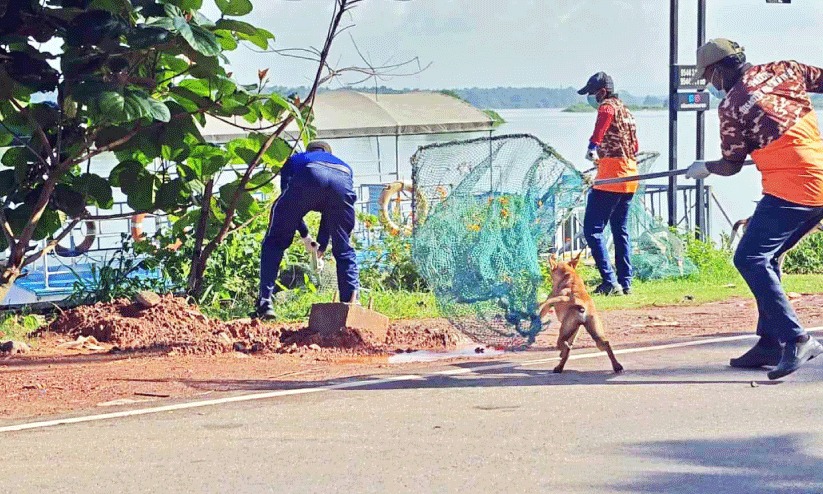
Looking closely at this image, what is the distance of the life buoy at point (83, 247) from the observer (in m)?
13.7

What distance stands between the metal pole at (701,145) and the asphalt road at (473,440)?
817cm

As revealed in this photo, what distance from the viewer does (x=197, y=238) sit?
12211 millimetres

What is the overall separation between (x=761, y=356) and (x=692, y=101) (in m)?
8.02

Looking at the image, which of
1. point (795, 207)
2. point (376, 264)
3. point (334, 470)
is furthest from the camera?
point (376, 264)

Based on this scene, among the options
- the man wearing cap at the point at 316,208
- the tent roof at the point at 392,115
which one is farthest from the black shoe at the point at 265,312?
the tent roof at the point at 392,115

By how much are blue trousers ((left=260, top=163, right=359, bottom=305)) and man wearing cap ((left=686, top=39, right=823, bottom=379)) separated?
12.7ft

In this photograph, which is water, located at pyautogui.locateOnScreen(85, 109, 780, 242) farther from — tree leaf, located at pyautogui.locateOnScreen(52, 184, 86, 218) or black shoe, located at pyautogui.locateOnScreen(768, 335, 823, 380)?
black shoe, located at pyautogui.locateOnScreen(768, 335, 823, 380)

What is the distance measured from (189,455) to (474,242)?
3726 mm

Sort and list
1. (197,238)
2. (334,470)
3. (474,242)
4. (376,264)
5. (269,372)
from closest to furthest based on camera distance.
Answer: (334,470)
(269,372)
(474,242)
(197,238)
(376,264)

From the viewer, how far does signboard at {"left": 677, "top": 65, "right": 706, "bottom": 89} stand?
627 inches

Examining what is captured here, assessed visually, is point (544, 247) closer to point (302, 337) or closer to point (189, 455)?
point (302, 337)

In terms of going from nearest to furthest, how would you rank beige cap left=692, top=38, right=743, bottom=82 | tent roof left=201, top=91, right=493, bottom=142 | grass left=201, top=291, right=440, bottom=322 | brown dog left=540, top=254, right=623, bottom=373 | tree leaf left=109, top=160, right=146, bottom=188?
beige cap left=692, top=38, right=743, bottom=82, brown dog left=540, top=254, right=623, bottom=373, tree leaf left=109, top=160, right=146, bottom=188, grass left=201, top=291, right=440, bottom=322, tent roof left=201, top=91, right=493, bottom=142

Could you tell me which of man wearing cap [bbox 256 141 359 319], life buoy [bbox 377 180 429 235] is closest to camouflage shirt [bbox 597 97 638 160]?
life buoy [bbox 377 180 429 235]

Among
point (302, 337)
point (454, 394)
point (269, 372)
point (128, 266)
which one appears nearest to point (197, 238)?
point (128, 266)
